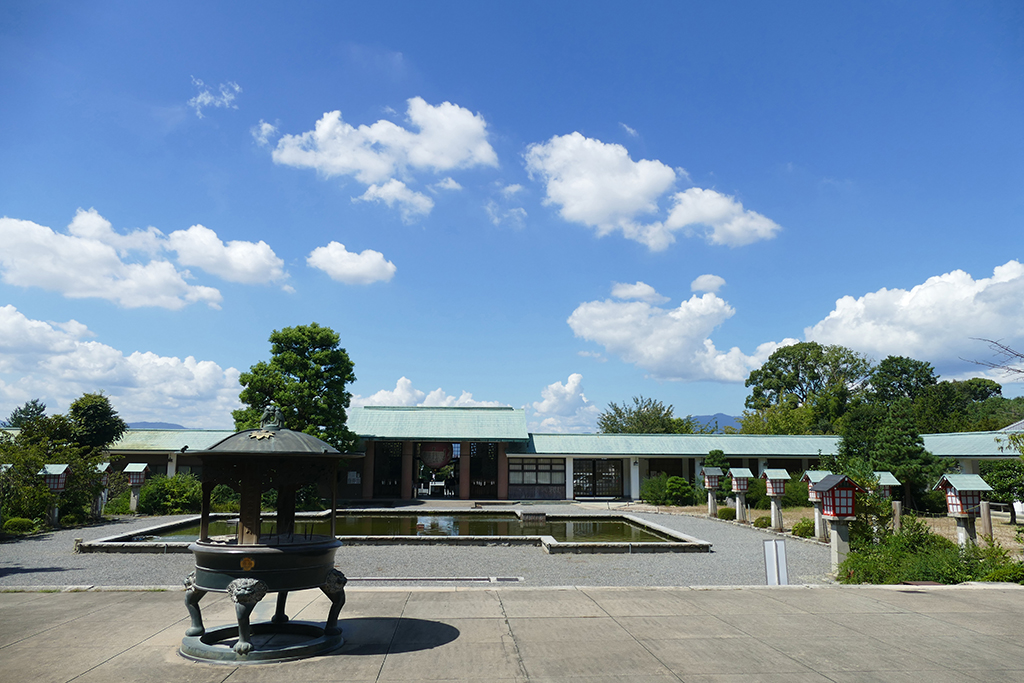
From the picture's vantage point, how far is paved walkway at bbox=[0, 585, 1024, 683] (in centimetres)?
618

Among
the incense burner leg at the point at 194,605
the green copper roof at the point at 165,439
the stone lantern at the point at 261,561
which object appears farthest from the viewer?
the green copper roof at the point at 165,439

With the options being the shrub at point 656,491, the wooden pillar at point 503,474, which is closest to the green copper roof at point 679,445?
the wooden pillar at point 503,474

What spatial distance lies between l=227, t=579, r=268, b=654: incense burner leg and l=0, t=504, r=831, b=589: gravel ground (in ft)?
16.6

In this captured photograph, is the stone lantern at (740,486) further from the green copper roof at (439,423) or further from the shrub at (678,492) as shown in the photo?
the green copper roof at (439,423)

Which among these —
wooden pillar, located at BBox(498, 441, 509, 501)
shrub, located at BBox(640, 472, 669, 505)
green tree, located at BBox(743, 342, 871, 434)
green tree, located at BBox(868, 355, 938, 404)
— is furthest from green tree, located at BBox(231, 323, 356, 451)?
green tree, located at BBox(868, 355, 938, 404)

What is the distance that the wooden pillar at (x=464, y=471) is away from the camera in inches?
1346

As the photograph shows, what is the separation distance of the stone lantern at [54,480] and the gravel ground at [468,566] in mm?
2533

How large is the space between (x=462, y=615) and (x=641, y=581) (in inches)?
192

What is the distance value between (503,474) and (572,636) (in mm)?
27219

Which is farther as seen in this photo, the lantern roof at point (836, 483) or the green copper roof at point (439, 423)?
the green copper roof at point (439, 423)

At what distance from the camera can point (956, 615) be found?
8.70 metres

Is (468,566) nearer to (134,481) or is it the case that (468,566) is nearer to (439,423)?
(134,481)

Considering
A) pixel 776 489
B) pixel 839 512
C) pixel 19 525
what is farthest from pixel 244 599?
pixel 776 489

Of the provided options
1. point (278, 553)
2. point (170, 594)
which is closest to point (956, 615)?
point (278, 553)
